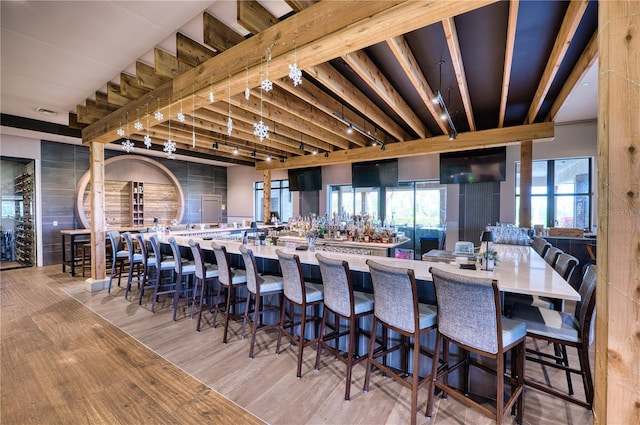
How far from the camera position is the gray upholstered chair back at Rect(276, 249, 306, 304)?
2.54 metres

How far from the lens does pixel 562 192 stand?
616cm

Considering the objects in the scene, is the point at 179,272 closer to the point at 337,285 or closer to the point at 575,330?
the point at 337,285

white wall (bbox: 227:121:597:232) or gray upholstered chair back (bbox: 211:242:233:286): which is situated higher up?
white wall (bbox: 227:121:597:232)

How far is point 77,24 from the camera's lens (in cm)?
277

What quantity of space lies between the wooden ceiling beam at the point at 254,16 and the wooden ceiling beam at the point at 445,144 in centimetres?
459

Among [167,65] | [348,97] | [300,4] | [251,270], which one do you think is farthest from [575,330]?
[167,65]

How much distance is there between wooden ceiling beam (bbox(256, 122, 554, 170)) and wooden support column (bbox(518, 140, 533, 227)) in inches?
8.1

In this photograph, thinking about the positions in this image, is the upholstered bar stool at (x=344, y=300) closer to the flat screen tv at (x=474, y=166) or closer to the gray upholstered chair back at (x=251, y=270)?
the gray upholstered chair back at (x=251, y=270)

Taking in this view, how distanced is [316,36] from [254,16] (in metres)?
0.66

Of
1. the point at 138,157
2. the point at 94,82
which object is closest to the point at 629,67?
the point at 94,82

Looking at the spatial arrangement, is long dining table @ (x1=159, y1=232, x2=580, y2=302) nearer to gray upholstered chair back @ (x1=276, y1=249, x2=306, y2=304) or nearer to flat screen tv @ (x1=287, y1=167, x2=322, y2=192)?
gray upholstered chair back @ (x1=276, y1=249, x2=306, y2=304)

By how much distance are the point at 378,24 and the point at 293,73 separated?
2.62 feet

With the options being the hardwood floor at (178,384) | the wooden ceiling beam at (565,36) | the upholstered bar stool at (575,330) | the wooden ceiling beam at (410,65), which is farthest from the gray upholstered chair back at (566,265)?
the wooden ceiling beam at (410,65)

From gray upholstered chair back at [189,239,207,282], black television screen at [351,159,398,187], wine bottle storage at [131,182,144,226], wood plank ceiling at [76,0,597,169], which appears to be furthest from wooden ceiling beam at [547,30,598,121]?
wine bottle storage at [131,182,144,226]
